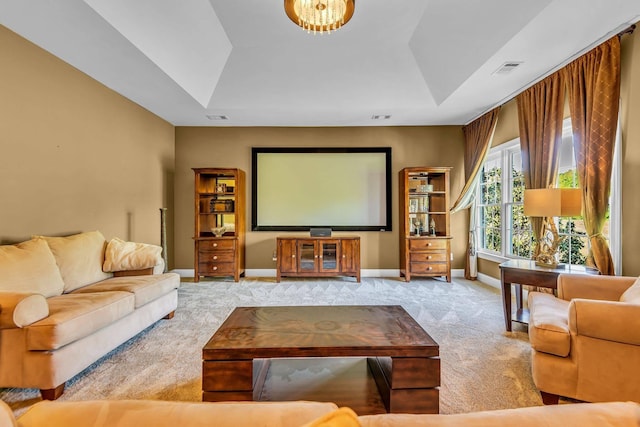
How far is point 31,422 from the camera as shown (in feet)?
1.93

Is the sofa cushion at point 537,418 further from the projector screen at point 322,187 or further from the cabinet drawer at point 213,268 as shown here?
the projector screen at point 322,187

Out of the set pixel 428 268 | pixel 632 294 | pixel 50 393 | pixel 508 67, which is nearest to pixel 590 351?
pixel 632 294

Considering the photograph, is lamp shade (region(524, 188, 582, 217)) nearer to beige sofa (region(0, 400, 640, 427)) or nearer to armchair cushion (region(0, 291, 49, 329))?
beige sofa (region(0, 400, 640, 427))

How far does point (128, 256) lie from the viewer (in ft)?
10.1

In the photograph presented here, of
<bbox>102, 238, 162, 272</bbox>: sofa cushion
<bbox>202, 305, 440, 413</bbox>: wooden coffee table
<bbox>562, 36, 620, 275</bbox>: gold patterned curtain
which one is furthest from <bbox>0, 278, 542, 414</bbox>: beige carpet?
<bbox>562, 36, 620, 275</bbox>: gold patterned curtain

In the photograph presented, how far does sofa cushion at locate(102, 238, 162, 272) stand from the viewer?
299 centimetres

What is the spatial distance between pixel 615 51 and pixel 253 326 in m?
3.70

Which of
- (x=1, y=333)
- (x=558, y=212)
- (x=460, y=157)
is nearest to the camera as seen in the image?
(x=1, y=333)

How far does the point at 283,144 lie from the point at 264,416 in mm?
4925

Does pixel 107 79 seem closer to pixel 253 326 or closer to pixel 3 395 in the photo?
pixel 3 395

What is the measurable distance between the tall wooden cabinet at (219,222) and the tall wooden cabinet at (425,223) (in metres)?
2.71

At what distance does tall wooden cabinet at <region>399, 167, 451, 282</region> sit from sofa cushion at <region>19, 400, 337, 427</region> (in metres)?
4.34

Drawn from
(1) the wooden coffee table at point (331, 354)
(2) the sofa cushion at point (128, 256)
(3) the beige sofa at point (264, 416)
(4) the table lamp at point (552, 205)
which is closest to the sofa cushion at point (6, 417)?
(3) the beige sofa at point (264, 416)

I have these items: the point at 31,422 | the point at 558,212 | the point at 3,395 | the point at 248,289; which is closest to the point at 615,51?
the point at 558,212
